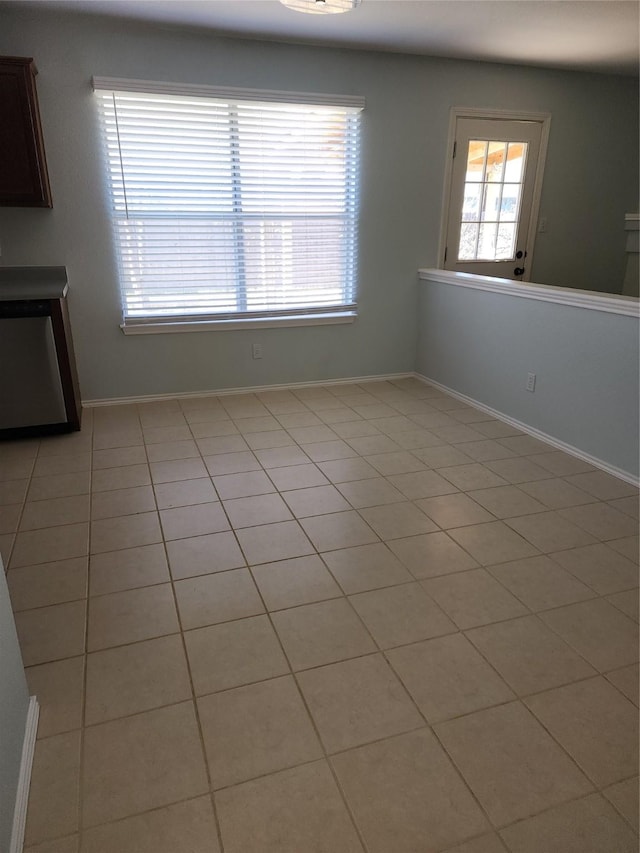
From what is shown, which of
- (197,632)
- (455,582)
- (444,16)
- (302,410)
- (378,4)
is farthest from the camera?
(302,410)

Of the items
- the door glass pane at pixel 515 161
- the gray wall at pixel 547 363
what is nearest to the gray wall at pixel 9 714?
the gray wall at pixel 547 363

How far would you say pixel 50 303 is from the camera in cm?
327

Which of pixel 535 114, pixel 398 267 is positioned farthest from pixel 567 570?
pixel 535 114

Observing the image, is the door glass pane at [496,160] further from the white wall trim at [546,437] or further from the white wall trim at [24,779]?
the white wall trim at [24,779]

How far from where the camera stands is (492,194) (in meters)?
4.61

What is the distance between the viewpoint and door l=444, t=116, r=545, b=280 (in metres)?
4.45

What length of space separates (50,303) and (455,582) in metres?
2.73

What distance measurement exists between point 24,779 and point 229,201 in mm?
3617

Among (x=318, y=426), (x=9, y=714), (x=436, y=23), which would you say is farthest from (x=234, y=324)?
(x=9, y=714)

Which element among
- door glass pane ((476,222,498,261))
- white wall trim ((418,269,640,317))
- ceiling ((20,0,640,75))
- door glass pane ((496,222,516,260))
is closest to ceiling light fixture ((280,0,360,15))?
ceiling ((20,0,640,75))

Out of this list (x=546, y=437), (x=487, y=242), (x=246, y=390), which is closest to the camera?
(x=546, y=437)

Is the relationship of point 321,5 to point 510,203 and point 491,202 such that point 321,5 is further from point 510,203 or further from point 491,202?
point 510,203

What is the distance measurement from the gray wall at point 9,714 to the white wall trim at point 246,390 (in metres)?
2.85

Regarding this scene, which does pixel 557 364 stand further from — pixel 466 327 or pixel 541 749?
pixel 541 749
